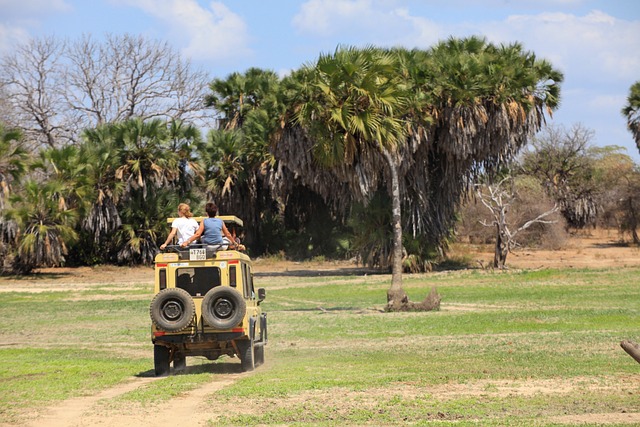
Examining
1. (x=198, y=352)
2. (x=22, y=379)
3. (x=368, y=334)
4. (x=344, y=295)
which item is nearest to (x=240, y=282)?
(x=198, y=352)

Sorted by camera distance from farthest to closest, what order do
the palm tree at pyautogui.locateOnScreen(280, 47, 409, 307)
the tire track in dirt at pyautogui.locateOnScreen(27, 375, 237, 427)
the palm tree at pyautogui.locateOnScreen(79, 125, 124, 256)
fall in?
Answer: the palm tree at pyautogui.locateOnScreen(79, 125, 124, 256) < the palm tree at pyautogui.locateOnScreen(280, 47, 409, 307) < the tire track in dirt at pyautogui.locateOnScreen(27, 375, 237, 427)

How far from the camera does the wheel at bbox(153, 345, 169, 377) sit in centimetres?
1437

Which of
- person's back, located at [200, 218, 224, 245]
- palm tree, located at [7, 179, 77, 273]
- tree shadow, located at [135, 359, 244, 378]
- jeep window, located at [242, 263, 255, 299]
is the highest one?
palm tree, located at [7, 179, 77, 273]

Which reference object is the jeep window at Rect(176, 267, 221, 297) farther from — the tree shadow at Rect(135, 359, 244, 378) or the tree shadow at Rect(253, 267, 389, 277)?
the tree shadow at Rect(253, 267, 389, 277)

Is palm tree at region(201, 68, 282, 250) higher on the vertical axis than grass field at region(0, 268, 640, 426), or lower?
higher

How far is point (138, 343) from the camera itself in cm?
2044

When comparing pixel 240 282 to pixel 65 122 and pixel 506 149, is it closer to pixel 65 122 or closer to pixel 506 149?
pixel 506 149

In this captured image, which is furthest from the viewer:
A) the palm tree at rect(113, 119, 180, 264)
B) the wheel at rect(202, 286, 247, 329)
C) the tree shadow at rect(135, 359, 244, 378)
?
the palm tree at rect(113, 119, 180, 264)

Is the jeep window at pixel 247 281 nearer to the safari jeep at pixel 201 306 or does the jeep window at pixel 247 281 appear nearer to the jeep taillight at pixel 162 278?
the safari jeep at pixel 201 306

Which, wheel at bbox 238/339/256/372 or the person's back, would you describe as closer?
wheel at bbox 238/339/256/372

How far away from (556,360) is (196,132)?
118ft

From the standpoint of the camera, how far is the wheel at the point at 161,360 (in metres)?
14.4

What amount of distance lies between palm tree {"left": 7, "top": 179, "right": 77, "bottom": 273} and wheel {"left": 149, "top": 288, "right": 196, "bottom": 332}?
93.0ft

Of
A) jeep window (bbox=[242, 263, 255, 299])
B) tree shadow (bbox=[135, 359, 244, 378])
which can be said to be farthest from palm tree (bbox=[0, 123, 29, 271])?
jeep window (bbox=[242, 263, 255, 299])
